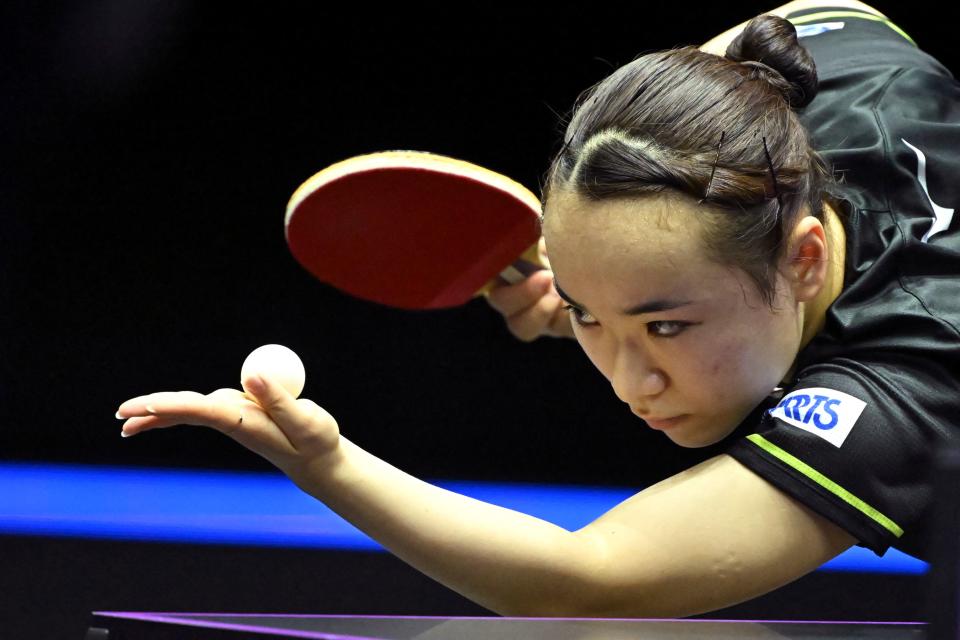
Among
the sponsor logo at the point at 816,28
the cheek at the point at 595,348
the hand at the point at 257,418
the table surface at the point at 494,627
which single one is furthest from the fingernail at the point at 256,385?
the sponsor logo at the point at 816,28

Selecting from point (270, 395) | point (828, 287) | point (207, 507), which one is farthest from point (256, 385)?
point (207, 507)

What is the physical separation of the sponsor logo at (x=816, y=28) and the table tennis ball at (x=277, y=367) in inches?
36.2

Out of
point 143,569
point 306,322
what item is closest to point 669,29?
point 306,322

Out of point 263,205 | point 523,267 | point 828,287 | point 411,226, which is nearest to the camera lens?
point 828,287

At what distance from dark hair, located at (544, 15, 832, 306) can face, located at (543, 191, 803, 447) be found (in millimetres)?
18

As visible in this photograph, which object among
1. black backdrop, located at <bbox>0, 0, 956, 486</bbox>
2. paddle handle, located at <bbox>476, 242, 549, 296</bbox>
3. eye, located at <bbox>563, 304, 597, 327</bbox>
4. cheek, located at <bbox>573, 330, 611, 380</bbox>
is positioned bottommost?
cheek, located at <bbox>573, 330, 611, 380</bbox>

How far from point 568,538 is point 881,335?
1.22 feet

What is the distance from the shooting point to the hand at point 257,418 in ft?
3.38

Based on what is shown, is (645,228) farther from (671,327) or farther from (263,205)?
(263,205)

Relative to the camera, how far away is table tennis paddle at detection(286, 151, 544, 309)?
5.10 ft

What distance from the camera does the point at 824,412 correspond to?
116 cm

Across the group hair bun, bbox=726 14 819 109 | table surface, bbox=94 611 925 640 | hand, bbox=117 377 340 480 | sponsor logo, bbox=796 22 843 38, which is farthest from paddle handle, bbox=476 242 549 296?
table surface, bbox=94 611 925 640

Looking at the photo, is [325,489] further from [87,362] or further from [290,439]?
[87,362]

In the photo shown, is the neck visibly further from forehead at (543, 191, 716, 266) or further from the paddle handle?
the paddle handle
